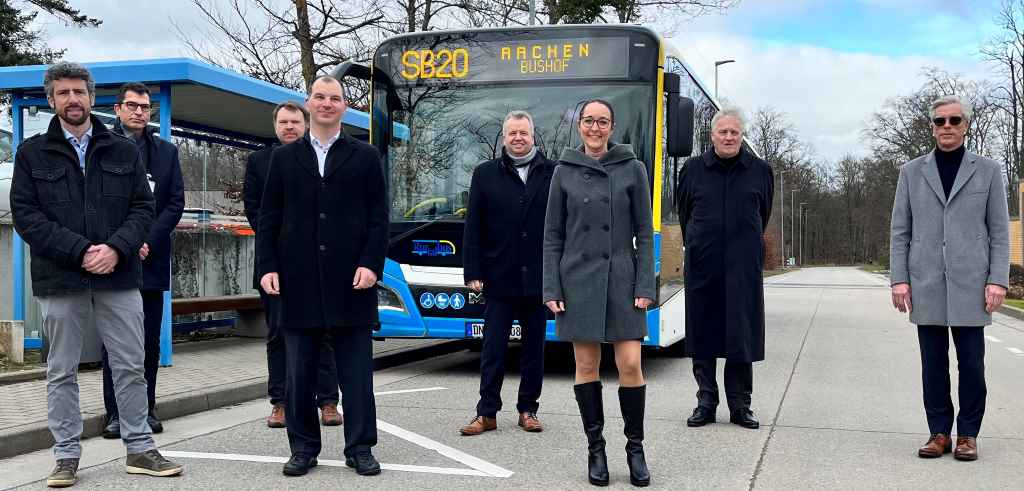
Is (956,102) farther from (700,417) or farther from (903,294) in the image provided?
(700,417)

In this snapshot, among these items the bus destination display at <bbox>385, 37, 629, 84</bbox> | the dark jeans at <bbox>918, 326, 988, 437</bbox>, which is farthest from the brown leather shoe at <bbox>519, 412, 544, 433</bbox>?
the bus destination display at <bbox>385, 37, 629, 84</bbox>

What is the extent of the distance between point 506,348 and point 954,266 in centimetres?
274

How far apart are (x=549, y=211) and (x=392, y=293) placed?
4112 mm

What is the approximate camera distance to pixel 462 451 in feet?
19.1

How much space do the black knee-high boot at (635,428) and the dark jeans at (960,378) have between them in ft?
6.12

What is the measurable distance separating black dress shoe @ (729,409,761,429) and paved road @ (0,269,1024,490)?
0.08m

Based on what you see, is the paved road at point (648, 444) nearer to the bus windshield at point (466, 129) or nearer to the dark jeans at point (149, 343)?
the dark jeans at point (149, 343)

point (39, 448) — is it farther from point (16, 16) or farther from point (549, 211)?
point (16, 16)

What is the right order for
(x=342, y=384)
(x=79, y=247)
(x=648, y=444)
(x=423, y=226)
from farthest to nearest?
(x=423, y=226) < (x=648, y=444) < (x=342, y=384) < (x=79, y=247)

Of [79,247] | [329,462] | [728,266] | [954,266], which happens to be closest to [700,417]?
[728,266]

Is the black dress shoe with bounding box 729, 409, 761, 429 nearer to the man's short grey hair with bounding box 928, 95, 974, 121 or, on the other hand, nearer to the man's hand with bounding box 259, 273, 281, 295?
the man's short grey hair with bounding box 928, 95, 974, 121

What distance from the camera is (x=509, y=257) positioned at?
6.49 metres

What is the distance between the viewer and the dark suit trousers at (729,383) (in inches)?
266

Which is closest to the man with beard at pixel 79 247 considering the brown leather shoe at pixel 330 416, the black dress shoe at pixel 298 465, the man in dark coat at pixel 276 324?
the black dress shoe at pixel 298 465
